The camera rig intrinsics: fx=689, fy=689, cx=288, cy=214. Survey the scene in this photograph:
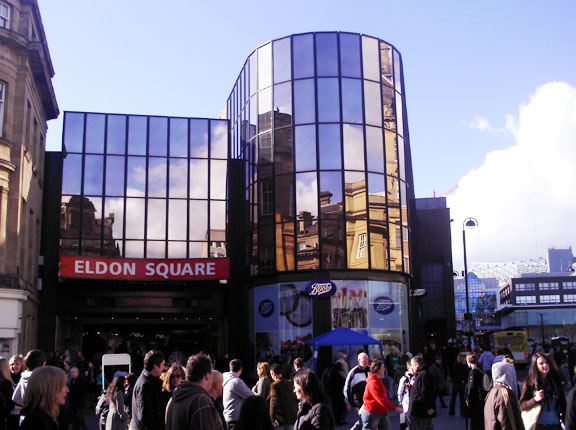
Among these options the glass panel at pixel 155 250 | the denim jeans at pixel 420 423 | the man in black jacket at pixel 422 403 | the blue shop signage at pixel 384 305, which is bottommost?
the denim jeans at pixel 420 423

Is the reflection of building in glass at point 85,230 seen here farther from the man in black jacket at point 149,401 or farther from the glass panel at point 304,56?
the man in black jacket at point 149,401

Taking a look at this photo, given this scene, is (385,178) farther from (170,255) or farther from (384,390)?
(384,390)

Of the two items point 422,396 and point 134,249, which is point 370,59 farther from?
point 422,396

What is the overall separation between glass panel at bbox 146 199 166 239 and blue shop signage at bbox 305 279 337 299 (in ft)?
29.8

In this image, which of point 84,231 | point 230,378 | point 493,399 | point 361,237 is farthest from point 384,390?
point 84,231

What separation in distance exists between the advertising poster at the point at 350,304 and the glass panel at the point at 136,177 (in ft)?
38.3

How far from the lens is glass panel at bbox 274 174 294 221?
107 feet

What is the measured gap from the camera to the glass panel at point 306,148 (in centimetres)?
3244

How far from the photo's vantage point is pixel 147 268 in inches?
1313

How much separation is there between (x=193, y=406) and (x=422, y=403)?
6.96 meters

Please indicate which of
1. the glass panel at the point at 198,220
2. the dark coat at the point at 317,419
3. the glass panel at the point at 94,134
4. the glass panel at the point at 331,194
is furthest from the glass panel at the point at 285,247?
the dark coat at the point at 317,419

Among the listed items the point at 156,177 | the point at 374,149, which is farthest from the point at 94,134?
the point at 374,149

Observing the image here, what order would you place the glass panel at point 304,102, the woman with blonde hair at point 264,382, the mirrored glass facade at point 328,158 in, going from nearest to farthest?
the woman with blonde hair at point 264,382, the mirrored glass facade at point 328,158, the glass panel at point 304,102

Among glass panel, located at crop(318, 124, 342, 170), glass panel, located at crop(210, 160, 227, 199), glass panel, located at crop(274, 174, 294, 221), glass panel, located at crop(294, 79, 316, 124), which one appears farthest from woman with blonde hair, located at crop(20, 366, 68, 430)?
glass panel, located at crop(210, 160, 227, 199)
